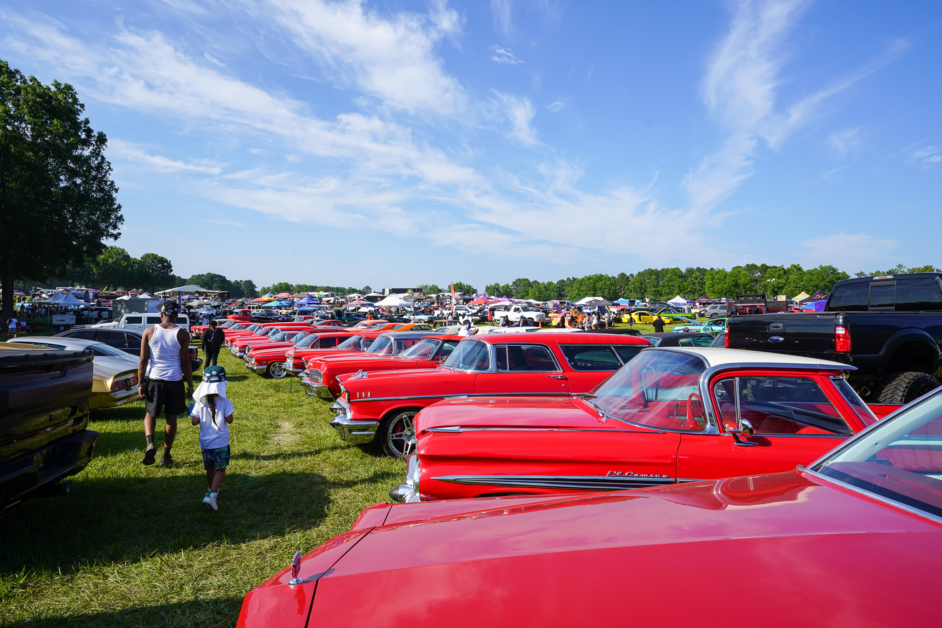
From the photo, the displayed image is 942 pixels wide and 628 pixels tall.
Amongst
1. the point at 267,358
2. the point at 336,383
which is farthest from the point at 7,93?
the point at 336,383

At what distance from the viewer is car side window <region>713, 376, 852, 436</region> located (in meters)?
3.48

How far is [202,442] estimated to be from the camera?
478 cm

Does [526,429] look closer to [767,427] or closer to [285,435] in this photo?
[767,427]

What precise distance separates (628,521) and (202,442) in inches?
176

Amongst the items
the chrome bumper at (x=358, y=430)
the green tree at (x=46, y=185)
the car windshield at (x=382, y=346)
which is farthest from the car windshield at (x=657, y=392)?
the green tree at (x=46, y=185)

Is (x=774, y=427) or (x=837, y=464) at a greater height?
(x=837, y=464)

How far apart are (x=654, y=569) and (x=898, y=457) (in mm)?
1351

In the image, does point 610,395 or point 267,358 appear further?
point 267,358

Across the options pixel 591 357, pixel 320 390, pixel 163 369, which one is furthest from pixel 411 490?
pixel 320 390

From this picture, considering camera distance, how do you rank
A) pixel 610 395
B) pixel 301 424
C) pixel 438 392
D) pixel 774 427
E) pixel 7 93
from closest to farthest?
1. pixel 774 427
2. pixel 610 395
3. pixel 438 392
4. pixel 301 424
5. pixel 7 93

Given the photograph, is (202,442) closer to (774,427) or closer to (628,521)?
(628,521)

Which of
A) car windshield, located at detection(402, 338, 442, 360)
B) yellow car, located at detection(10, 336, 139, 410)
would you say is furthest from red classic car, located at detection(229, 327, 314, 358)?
car windshield, located at detection(402, 338, 442, 360)

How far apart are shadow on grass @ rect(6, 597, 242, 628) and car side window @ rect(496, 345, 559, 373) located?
416 cm

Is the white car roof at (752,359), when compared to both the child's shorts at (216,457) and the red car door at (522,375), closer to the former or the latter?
the red car door at (522,375)
